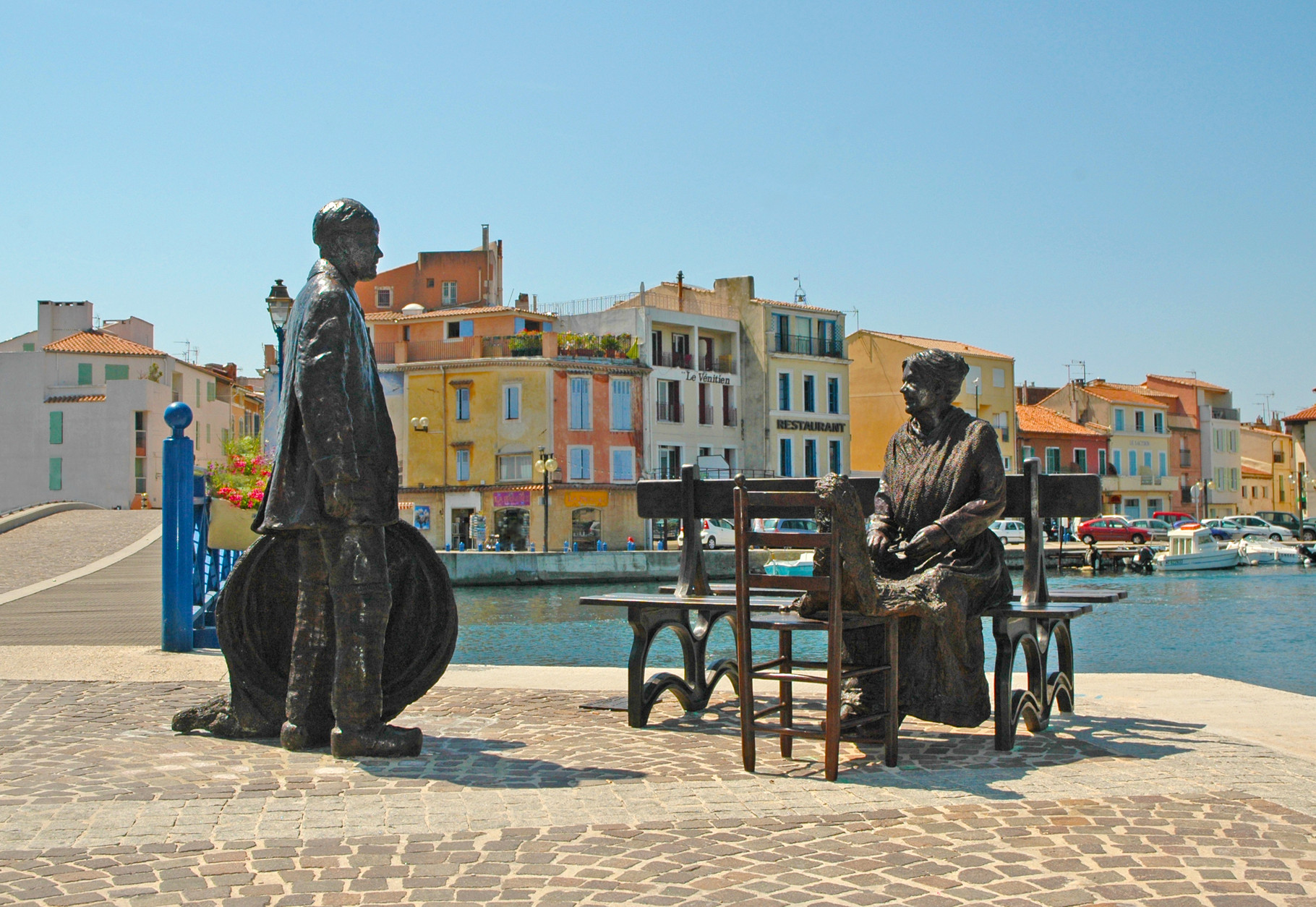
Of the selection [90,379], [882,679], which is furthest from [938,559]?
[90,379]

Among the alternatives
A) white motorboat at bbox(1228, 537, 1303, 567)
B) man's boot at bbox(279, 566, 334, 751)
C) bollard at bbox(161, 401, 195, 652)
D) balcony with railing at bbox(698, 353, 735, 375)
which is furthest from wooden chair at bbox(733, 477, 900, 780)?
white motorboat at bbox(1228, 537, 1303, 567)

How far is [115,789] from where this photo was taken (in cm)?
499

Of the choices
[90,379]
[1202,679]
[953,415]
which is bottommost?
[1202,679]

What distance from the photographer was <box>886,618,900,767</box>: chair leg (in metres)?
5.65

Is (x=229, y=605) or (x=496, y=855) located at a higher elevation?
(x=229, y=605)

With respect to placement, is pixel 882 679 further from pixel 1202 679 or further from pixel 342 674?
pixel 1202 679

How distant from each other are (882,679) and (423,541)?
232 cm

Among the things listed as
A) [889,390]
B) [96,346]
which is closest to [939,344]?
[889,390]

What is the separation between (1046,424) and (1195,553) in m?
25.4

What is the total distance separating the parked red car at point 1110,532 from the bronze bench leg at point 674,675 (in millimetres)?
53822

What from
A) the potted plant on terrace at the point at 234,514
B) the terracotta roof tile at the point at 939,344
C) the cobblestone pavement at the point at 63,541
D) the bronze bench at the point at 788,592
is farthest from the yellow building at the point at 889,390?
the bronze bench at the point at 788,592

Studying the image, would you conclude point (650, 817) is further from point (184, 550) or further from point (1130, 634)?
point (1130, 634)

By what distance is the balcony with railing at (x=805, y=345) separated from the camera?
2361 inches

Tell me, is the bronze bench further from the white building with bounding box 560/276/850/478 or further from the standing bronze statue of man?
the white building with bounding box 560/276/850/478
